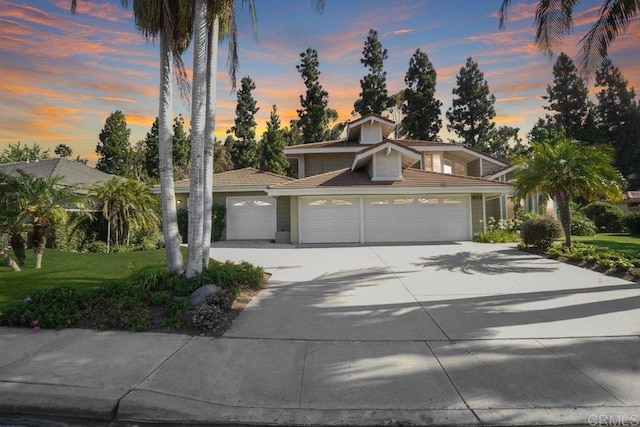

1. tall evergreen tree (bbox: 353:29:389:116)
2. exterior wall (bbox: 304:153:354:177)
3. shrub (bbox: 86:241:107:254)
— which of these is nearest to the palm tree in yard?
shrub (bbox: 86:241:107:254)

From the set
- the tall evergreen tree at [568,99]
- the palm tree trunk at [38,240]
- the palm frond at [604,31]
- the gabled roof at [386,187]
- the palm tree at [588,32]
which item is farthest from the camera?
the tall evergreen tree at [568,99]

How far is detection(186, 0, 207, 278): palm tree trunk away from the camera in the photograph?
617 cm

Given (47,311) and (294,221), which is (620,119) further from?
(47,311)

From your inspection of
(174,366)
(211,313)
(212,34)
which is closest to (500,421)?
(174,366)

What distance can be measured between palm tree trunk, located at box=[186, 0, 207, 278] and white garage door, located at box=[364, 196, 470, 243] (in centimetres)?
987

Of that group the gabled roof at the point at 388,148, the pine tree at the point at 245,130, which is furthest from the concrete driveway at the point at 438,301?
the pine tree at the point at 245,130

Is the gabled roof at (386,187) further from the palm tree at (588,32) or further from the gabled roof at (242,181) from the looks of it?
the palm tree at (588,32)

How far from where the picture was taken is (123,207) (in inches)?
517

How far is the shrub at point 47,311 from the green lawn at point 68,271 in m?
0.90

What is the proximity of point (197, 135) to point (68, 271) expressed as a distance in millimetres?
5109

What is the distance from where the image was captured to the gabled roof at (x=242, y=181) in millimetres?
16969

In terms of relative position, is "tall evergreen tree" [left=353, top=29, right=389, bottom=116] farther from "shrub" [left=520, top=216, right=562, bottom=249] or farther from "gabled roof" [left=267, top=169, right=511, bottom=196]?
"shrub" [left=520, top=216, right=562, bottom=249]

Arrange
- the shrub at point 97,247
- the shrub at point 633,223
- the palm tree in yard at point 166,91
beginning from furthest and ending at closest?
the shrub at point 633,223 < the shrub at point 97,247 < the palm tree in yard at point 166,91

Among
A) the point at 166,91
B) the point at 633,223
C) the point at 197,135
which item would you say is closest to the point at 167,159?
the point at 197,135
